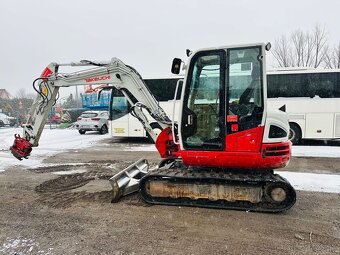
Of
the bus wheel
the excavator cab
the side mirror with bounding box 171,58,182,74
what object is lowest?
the bus wheel

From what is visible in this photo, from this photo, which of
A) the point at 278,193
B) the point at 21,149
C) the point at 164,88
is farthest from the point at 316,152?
the point at 21,149

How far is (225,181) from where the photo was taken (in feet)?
15.3

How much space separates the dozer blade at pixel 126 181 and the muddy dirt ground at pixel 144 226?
15 centimetres

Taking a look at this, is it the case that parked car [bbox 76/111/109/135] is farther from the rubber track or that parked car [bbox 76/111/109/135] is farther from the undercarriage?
the rubber track

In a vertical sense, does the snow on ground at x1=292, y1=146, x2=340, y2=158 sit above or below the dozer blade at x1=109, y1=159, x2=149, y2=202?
below

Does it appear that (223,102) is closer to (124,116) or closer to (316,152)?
(316,152)

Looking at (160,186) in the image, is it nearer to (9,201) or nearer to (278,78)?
(9,201)

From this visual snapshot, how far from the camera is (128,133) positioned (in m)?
14.7

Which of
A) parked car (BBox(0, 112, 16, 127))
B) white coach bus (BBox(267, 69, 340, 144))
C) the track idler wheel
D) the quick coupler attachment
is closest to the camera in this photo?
the track idler wheel

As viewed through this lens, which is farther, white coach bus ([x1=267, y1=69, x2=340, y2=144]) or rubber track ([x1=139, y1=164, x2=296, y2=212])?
white coach bus ([x1=267, y1=69, x2=340, y2=144])

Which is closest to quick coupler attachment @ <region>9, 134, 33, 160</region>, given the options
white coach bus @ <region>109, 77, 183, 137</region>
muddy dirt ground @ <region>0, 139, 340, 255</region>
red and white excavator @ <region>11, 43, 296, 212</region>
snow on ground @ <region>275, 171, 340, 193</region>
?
muddy dirt ground @ <region>0, 139, 340, 255</region>

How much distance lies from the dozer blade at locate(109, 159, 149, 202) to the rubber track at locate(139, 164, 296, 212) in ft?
1.73

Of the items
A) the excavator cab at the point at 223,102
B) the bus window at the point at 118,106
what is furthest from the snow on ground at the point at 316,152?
the bus window at the point at 118,106

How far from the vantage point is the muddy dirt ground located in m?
3.63
